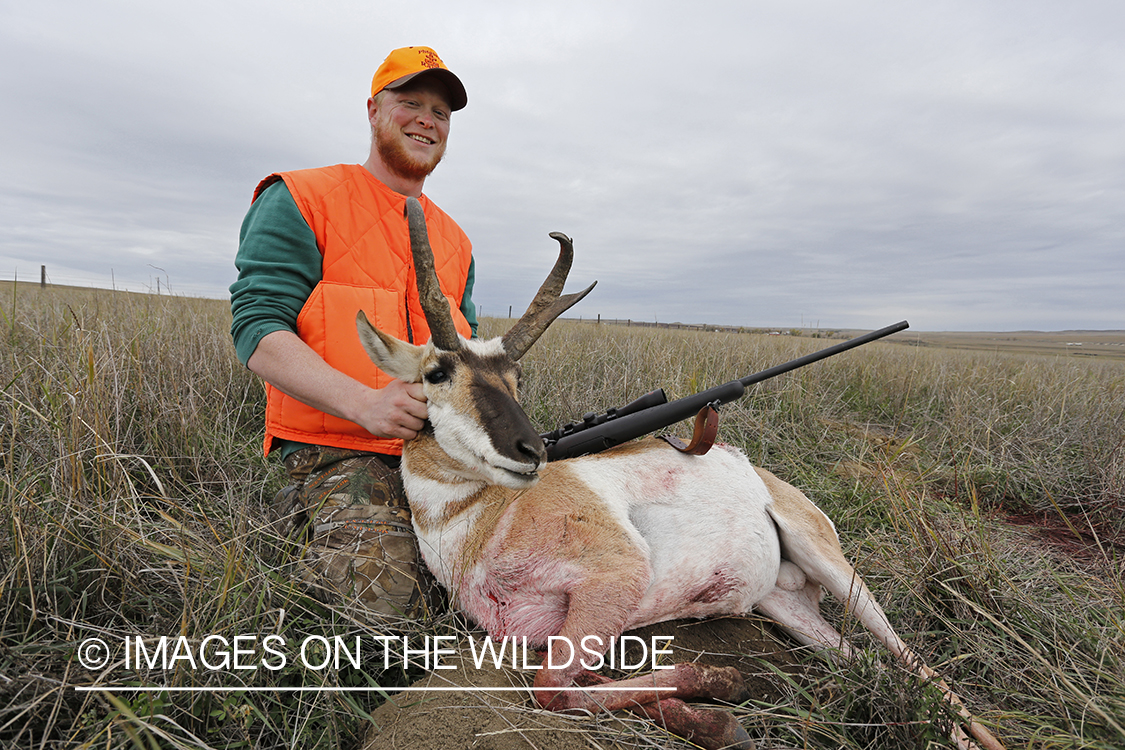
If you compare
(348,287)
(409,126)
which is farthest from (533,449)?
(409,126)

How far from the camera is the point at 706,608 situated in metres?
2.81

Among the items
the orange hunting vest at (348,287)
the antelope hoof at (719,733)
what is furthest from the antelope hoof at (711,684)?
the orange hunting vest at (348,287)

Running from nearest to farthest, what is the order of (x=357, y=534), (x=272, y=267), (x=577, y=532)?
(x=577, y=532)
(x=357, y=534)
(x=272, y=267)

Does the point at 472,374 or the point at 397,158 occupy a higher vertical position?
the point at 397,158

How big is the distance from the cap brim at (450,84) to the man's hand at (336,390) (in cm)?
196

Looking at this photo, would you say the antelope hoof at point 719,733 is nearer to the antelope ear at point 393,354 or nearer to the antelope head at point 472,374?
the antelope head at point 472,374

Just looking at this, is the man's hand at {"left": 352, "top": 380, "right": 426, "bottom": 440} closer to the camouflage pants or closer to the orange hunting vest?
the camouflage pants

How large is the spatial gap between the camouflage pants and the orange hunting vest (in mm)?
175

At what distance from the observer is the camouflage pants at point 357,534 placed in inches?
106

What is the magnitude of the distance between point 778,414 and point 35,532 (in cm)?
647

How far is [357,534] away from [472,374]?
3.89 feet

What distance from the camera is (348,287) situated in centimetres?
341

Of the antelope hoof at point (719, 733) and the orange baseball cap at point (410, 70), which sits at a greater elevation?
the orange baseball cap at point (410, 70)

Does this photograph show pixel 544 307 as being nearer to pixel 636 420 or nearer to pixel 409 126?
pixel 636 420
